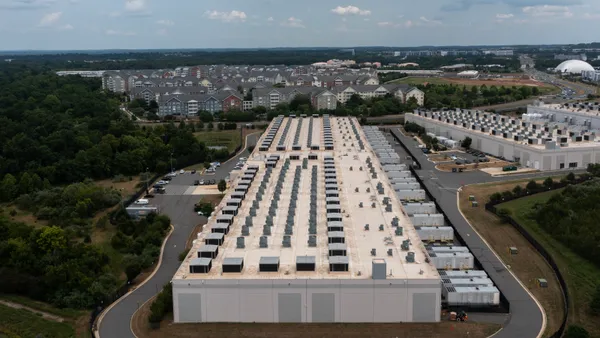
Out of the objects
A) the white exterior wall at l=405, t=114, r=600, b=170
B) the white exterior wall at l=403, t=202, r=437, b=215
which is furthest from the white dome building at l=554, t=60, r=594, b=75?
the white exterior wall at l=403, t=202, r=437, b=215

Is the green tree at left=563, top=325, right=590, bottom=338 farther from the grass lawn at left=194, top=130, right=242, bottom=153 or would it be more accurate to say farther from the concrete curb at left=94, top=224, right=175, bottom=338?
the grass lawn at left=194, top=130, right=242, bottom=153

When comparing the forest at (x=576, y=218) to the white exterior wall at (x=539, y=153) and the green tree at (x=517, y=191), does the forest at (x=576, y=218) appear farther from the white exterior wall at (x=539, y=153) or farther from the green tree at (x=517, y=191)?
the white exterior wall at (x=539, y=153)

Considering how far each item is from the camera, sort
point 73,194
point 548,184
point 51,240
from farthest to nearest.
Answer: point 548,184, point 73,194, point 51,240

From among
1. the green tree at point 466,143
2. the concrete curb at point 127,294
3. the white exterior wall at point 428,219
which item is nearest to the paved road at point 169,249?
the concrete curb at point 127,294

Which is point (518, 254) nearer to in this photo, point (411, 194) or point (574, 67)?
point (411, 194)

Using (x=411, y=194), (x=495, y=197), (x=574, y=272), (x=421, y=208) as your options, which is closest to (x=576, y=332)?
(x=574, y=272)
